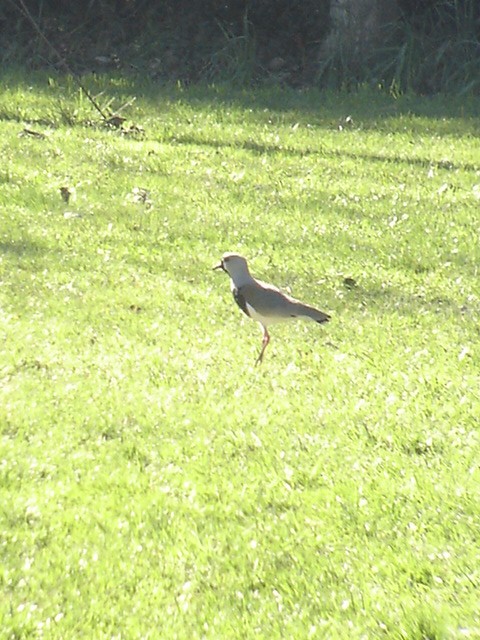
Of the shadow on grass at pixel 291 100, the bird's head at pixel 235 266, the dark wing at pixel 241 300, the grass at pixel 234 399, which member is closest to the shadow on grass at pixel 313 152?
the grass at pixel 234 399

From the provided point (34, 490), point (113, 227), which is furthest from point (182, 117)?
point (34, 490)

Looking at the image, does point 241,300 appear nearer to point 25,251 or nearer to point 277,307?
point 277,307

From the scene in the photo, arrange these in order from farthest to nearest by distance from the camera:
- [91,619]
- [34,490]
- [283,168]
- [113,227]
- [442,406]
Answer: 1. [283,168]
2. [113,227]
3. [442,406]
4. [34,490]
5. [91,619]

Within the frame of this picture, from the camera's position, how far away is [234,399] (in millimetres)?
5465

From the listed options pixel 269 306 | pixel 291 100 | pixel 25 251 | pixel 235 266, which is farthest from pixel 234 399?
pixel 291 100

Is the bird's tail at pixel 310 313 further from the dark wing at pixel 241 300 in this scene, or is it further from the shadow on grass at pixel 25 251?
the shadow on grass at pixel 25 251

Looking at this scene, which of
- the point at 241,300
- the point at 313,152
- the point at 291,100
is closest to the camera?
the point at 241,300

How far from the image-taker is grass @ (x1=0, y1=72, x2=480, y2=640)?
396 centimetres

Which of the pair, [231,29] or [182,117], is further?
[231,29]

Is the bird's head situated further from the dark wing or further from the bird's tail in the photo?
the bird's tail

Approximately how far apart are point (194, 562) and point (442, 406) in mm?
1638

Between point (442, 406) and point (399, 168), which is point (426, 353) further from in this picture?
point (399, 168)

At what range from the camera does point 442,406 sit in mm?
5348

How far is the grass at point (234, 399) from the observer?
396 centimetres
